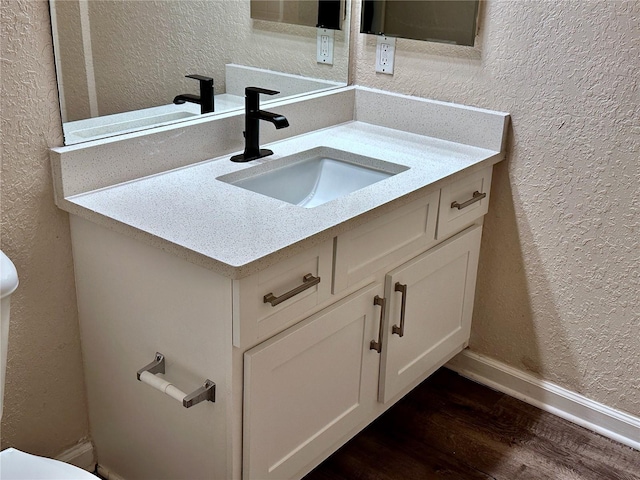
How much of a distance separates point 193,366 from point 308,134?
922mm

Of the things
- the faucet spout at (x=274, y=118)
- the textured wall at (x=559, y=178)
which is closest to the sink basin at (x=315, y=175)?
the faucet spout at (x=274, y=118)

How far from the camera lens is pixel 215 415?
5.10 ft

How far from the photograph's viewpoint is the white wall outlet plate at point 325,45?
7.43 feet

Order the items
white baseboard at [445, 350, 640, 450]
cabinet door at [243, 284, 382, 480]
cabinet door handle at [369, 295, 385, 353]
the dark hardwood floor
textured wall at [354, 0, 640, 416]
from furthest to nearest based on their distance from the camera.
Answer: white baseboard at [445, 350, 640, 450] < the dark hardwood floor < textured wall at [354, 0, 640, 416] < cabinet door handle at [369, 295, 385, 353] < cabinet door at [243, 284, 382, 480]

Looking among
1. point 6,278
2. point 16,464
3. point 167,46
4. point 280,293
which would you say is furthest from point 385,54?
point 16,464

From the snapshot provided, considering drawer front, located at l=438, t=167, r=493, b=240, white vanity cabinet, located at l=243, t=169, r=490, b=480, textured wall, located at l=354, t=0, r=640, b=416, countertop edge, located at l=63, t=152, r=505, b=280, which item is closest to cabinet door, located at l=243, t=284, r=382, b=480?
white vanity cabinet, located at l=243, t=169, r=490, b=480

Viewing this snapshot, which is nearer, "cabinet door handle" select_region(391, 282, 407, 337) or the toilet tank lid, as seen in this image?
the toilet tank lid

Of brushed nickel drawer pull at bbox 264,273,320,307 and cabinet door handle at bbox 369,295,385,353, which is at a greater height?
brushed nickel drawer pull at bbox 264,273,320,307

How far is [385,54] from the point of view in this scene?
89.9 inches

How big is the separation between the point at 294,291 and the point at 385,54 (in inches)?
41.6

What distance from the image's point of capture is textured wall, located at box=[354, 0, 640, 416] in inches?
76.2

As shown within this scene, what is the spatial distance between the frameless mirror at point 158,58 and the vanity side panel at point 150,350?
29 centimetres

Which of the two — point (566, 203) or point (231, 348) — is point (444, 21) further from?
point (231, 348)

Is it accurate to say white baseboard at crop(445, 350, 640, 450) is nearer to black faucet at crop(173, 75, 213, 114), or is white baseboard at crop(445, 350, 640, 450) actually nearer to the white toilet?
black faucet at crop(173, 75, 213, 114)
